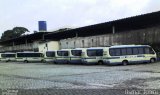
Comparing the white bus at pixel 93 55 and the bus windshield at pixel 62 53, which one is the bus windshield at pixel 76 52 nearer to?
the bus windshield at pixel 62 53

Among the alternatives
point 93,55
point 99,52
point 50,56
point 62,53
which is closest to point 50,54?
point 50,56

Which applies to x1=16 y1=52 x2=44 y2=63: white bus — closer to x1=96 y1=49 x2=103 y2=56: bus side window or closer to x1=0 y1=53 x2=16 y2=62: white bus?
x1=0 y1=53 x2=16 y2=62: white bus

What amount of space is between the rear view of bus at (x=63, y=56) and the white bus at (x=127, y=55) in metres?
10.2

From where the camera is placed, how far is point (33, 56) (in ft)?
188

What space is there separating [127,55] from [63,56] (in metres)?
12.9

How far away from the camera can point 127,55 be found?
111 ft

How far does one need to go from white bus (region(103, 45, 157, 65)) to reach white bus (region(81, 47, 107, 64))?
10.2 ft

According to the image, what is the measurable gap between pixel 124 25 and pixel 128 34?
6423 mm

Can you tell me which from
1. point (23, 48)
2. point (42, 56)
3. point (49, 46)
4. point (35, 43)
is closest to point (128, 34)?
point (42, 56)

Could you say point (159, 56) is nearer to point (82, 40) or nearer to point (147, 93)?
point (82, 40)

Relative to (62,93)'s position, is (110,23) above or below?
above

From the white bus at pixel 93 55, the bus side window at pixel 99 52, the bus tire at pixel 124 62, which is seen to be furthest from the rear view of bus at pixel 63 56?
the bus tire at pixel 124 62

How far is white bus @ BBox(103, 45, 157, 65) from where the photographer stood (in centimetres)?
3378

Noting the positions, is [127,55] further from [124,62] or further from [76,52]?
[76,52]
